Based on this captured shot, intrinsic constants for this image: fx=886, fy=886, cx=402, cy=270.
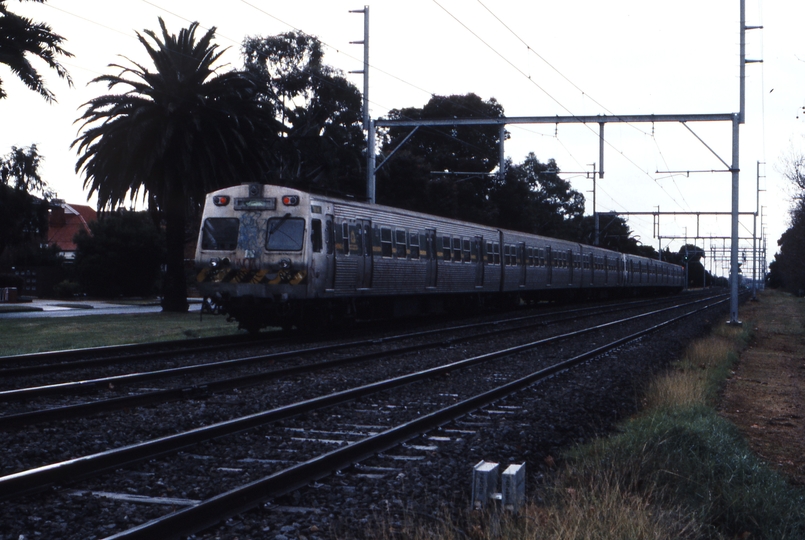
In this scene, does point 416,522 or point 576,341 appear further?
point 576,341

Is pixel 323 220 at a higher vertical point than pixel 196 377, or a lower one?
higher

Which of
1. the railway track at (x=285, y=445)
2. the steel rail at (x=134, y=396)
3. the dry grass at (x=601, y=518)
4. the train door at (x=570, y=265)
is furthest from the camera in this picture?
the train door at (x=570, y=265)

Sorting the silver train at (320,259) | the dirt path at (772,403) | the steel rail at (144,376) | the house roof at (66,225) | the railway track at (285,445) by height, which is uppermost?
the house roof at (66,225)

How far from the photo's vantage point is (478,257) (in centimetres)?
2928

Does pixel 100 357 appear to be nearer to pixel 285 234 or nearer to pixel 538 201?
pixel 285 234

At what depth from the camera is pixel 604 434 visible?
354 inches

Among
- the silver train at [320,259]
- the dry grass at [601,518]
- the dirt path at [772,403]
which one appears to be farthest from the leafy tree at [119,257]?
the dry grass at [601,518]

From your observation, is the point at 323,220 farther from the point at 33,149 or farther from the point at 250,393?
the point at 33,149

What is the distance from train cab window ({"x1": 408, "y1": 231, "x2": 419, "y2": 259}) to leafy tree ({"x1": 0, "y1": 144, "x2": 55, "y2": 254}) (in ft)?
99.4

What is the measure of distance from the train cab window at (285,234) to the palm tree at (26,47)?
324 inches

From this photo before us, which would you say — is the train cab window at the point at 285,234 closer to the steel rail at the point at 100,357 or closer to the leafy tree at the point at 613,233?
the steel rail at the point at 100,357

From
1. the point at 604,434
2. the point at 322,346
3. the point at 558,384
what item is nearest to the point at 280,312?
the point at 322,346

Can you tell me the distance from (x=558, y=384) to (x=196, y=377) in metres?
5.19

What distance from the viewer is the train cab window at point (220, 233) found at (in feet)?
63.0
